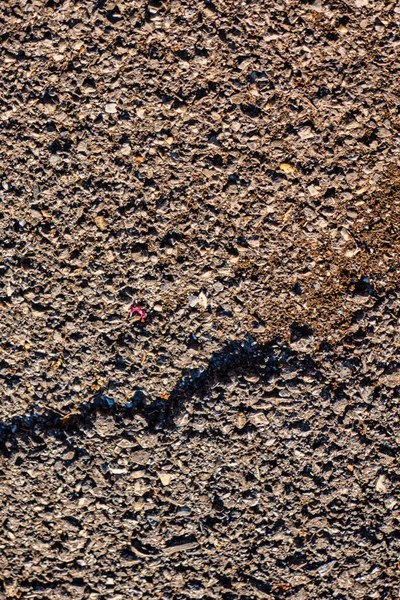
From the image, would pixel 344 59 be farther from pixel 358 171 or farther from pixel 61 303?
pixel 61 303

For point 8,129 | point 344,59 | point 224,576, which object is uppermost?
point 344,59

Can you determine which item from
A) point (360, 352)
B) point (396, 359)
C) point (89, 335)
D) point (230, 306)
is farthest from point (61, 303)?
point (396, 359)

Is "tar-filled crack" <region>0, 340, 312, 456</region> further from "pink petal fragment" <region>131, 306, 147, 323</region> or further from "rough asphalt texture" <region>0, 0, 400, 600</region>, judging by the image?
"pink petal fragment" <region>131, 306, 147, 323</region>

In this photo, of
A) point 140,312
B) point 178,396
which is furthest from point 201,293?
point 178,396

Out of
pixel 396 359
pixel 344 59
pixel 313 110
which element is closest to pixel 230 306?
pixel 396 359

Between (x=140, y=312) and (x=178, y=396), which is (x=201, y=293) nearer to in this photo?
(x=140, y=312)

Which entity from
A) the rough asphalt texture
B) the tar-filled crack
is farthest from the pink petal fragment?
the tar-filled crack

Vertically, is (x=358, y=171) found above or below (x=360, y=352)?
above

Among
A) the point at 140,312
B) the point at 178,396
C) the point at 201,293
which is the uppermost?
the point at 201,293
